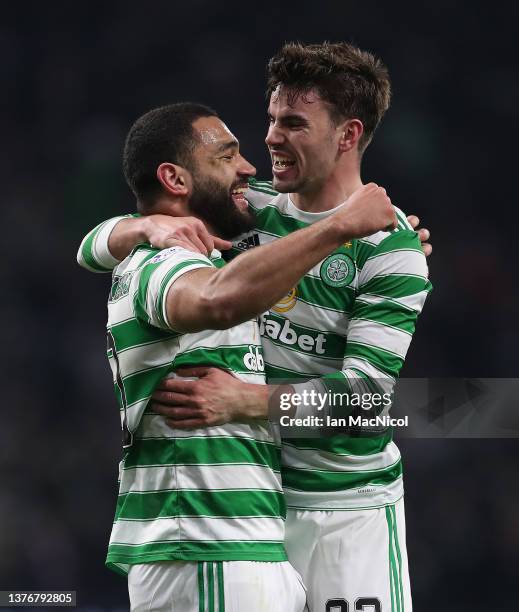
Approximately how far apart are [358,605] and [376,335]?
2.57ft

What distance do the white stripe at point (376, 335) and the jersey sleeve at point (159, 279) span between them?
58cm

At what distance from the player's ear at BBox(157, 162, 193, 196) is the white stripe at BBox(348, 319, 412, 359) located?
61cm

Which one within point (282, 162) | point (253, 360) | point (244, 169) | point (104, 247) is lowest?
point (253, 360)

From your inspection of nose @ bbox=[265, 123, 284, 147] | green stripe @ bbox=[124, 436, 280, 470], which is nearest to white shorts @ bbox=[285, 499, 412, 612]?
green stripe @ bbox=[124, 436, 280, 470]

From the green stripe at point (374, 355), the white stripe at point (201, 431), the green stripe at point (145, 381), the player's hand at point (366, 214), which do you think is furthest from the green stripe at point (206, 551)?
the player's hand at point (366, 214)

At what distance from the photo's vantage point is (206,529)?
248 centimetres

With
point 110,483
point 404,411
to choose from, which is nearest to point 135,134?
point 404,411

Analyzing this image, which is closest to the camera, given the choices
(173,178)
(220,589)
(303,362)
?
(220,589)

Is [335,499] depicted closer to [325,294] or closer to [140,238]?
[325,294]

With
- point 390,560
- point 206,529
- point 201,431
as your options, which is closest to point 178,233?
point 201,431

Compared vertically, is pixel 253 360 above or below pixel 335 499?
above

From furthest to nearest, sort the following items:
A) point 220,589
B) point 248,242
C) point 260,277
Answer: point 248,242 < point 220,589 < point 260,277

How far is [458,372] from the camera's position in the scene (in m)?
5.94

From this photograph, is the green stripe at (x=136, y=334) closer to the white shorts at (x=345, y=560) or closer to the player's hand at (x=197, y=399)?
the player's hand at (x=197, y=399)
